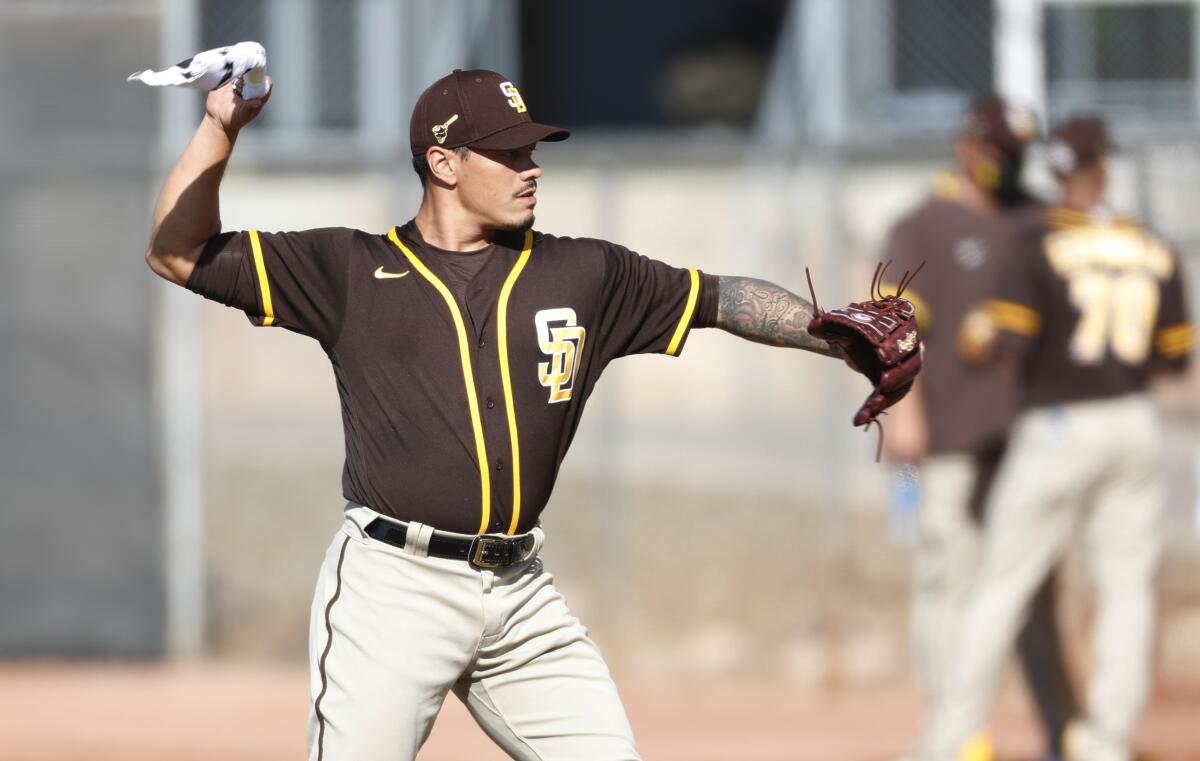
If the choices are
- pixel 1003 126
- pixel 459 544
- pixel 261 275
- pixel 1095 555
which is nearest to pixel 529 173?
pixel 261 275

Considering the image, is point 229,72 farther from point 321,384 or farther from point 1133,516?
point 321,384

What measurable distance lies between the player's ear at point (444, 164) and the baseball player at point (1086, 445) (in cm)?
282

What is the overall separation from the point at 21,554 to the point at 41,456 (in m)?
0.48

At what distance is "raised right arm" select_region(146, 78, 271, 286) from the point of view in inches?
149

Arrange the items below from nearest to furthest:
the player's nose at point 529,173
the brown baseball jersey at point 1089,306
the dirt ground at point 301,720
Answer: the player's nose at point 529,173
the brown baseball jersey at point 1089,306
the dirt ground at point 301,720

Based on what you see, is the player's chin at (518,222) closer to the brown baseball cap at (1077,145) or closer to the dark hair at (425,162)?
the dark hair at (425,162)

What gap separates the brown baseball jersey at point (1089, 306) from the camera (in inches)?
240

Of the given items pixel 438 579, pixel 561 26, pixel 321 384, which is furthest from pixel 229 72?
pixel 561 26

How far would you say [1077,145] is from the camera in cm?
617

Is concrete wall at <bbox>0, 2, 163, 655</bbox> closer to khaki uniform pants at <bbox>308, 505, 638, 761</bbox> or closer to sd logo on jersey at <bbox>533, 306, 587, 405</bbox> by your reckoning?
khaki uniform pants at <bbox>308, 505, 638, 761</bbox>

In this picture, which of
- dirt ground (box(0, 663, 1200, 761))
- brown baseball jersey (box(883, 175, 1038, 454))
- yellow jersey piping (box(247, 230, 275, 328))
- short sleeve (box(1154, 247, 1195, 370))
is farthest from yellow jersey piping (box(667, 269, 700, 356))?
dirt ground (box(0, 663, 1200, 761))

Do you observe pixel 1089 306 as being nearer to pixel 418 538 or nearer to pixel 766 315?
pixel 766 315

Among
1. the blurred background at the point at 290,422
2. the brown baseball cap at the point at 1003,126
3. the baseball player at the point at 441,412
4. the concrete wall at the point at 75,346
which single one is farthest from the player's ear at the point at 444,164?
the concrete wall at the point at 75,346

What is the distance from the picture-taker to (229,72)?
12.2ft
